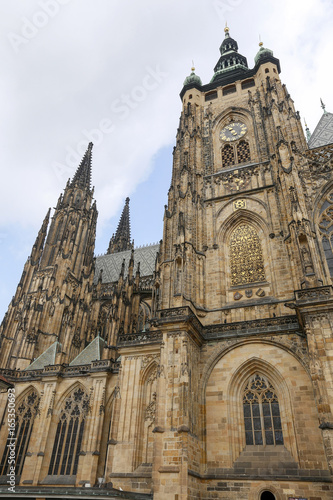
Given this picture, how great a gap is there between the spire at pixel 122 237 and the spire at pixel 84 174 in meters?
10.5

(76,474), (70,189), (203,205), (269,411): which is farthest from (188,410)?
(70,189)

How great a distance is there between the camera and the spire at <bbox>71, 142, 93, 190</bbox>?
43656 mm

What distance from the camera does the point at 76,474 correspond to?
750 inches

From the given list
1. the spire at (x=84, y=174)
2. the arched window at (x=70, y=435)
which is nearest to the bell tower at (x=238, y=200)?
the arched window at (x=70, y=435)

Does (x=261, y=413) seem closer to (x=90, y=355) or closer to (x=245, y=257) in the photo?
(x=245, y=257)

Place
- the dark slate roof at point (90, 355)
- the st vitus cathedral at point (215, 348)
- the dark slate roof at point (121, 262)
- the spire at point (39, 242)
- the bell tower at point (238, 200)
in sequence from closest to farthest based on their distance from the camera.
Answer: the st vitus cathedral at point (215, 348) < the bell tower at point (238, 200) < the dark slate roof at point (90, 355) < the spire at point (39, 242) < the dark slate roof at point (121, 262)

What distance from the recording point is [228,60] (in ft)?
106

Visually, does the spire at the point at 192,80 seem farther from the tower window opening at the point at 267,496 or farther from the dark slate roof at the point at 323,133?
the tower window opening at the point at 267,496

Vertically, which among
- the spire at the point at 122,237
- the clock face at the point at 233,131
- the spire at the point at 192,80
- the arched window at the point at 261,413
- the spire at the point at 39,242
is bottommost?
the arched window at the point at 261,413

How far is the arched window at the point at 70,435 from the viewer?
20000 millimetres

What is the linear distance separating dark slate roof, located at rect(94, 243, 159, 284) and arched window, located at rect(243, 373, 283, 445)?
73.0 ft

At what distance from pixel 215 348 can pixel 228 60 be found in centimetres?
Answer: 2697

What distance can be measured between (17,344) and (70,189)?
20295 mm

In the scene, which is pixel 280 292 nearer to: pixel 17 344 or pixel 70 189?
pixel 17 344
